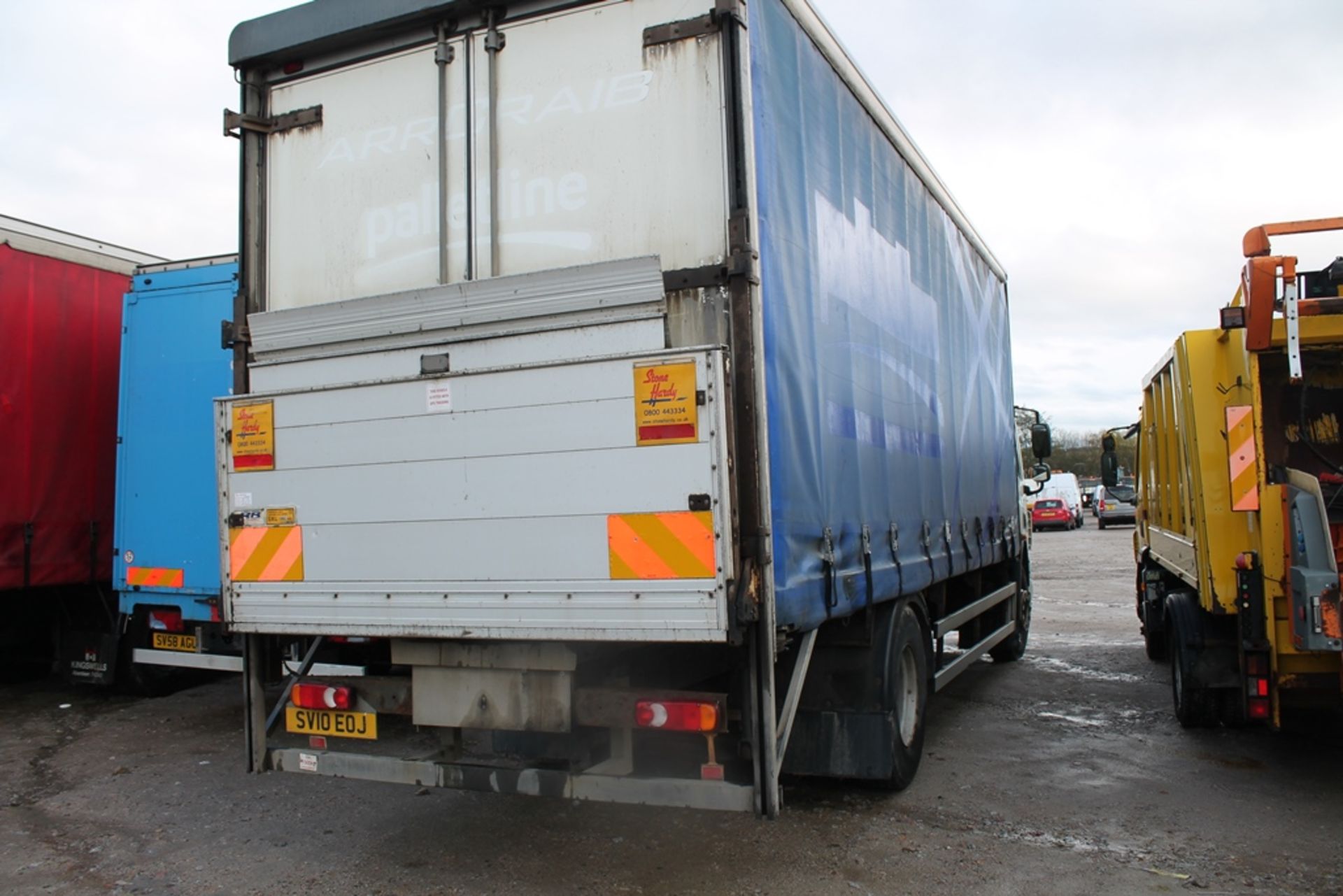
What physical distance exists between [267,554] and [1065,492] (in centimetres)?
4002

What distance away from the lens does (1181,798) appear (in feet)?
18.9

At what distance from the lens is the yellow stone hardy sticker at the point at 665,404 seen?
3.90 metres

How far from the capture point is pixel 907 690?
605 centimetres

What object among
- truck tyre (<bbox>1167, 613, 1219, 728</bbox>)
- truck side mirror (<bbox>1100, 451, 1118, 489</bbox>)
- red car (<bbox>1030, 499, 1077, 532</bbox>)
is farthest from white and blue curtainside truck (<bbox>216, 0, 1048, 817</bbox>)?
red car (<bbox>1030, 499, 1077, 532</bbox>)

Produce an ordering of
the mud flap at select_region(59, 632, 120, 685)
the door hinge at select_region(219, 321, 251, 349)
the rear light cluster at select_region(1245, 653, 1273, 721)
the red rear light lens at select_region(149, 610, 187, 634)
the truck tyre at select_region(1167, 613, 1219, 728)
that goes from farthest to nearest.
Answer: the mud flap at select_region(59, 632, 120, 685), the red rear light lens at select_region(149, 610, 187, 634), the truck tyre at select_region(1167, 613, 1219, 728), the rear light cluster at select_region(1245, 653, 1273, 721), the door hinge at select_region(219, 321, 251, 349)

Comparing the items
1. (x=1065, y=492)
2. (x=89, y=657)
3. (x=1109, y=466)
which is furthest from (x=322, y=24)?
(x=1065, y=492)

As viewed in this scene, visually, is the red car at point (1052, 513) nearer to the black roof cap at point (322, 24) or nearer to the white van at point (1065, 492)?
the white van at point (1065, 492)

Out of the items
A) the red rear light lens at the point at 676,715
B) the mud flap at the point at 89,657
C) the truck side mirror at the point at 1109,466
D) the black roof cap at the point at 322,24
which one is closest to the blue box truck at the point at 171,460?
the mud flap at the point at 89,657

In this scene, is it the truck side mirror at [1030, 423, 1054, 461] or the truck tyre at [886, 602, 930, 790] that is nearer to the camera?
the truck tyre at [886, 602, 930, 790]

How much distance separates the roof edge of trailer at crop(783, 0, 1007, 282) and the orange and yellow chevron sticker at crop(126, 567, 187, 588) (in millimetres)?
5909

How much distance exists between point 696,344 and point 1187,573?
453 cm

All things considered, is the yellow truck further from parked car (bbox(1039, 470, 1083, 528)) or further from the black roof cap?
parked car (bbox(1039, 470, 1083, 528))

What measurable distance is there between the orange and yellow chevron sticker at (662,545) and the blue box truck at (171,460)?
16.0 ft

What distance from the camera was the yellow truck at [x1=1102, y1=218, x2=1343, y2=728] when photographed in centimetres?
539
